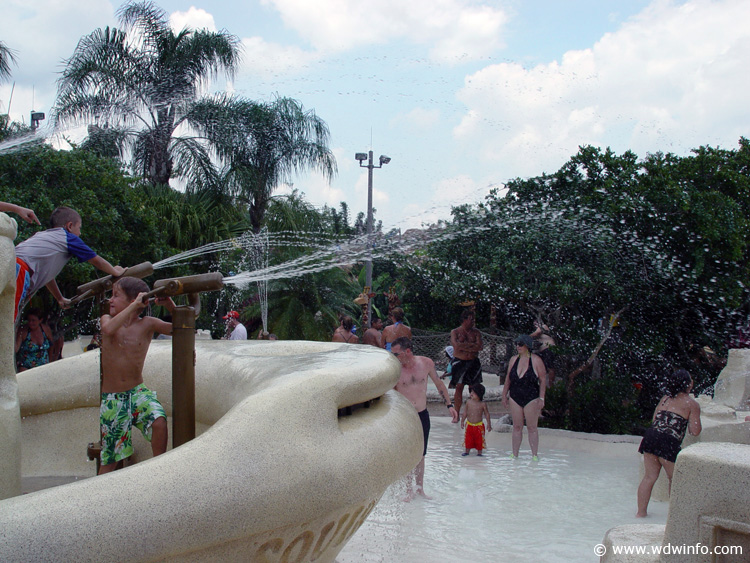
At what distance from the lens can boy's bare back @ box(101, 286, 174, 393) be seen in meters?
3.32

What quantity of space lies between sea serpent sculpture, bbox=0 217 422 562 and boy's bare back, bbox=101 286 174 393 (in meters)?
0.42

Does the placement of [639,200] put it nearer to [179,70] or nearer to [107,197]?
[107,197]

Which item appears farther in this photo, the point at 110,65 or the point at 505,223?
the point at 110,65

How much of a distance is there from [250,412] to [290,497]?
Result: 1.08 feet

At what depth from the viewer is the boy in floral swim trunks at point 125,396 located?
333 cm

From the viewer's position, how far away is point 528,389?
789 cm

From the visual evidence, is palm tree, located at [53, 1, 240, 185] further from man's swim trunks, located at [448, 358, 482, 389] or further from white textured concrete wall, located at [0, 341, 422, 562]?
white textured concrete wall, located at [0, 341, 422, 562]

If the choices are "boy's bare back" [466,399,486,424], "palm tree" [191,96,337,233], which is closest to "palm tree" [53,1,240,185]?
"palm tree" [191,96,337,233]

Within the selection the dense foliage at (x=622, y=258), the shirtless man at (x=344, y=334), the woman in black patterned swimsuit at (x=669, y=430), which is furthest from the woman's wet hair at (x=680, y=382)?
the shirtless man at (x=344, y=334)

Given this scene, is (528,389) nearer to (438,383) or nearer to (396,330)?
(438,383)

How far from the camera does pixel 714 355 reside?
11922 mm

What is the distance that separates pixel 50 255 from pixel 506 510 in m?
4.43

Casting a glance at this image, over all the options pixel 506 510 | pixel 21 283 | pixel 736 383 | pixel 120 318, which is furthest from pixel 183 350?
pixel 736 383

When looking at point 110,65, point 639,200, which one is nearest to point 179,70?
point 110,65
